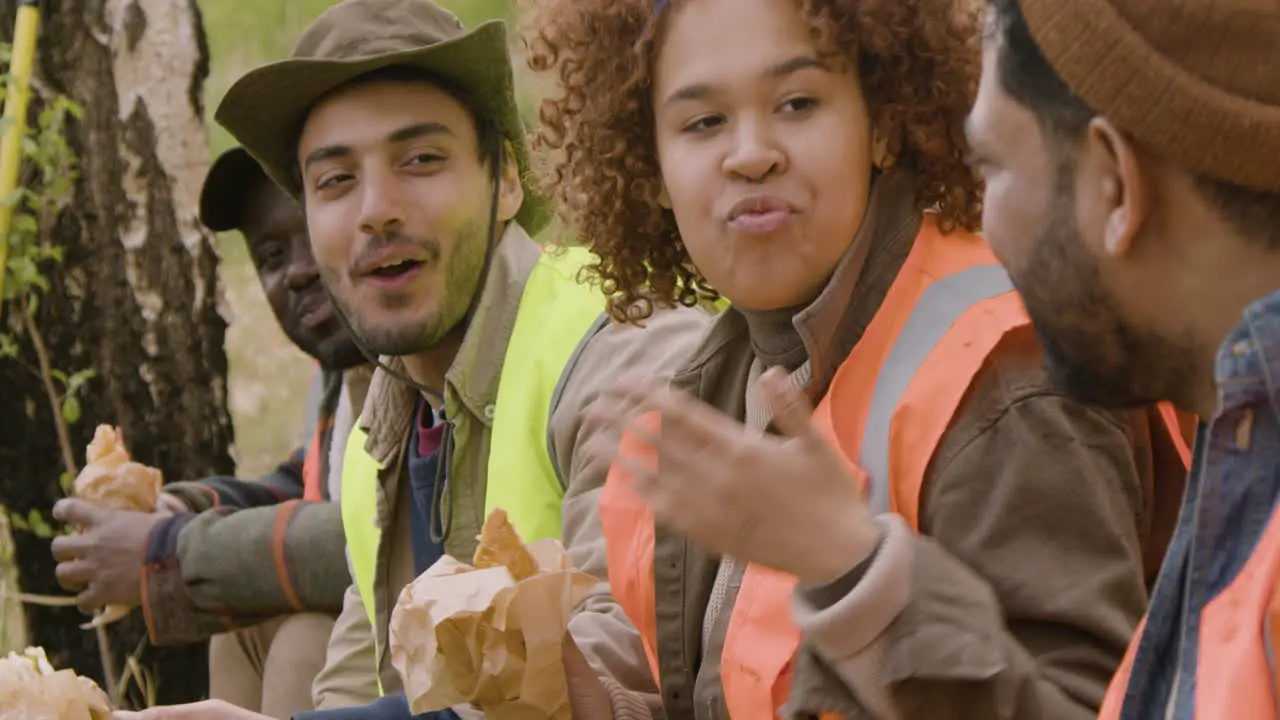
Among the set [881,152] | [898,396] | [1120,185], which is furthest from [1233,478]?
[881,152]

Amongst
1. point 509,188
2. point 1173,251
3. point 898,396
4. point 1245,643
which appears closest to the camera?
point 1245,643

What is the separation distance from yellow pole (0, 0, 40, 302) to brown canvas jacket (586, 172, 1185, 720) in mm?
3502

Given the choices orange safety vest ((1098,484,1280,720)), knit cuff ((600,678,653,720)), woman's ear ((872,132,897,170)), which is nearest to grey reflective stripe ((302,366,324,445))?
knit cuff ((600,678,653,720))

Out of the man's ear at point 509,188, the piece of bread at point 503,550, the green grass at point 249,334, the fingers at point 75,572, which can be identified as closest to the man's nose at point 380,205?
the man's ear at point 509,188

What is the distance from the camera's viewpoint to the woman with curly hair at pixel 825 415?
198 centimetres

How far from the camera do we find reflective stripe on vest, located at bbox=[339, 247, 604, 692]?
3285 millimetres

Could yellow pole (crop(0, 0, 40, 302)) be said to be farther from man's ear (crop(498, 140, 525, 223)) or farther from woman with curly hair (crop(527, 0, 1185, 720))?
woman with curly hair (crop(527, 0, 1185, 720))

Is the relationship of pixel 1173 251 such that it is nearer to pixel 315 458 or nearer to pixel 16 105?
pixel 315 458

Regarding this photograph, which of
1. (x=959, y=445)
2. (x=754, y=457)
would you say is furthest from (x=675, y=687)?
(x=754, y=457)

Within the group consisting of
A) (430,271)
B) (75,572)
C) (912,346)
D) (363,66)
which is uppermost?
(363,66)

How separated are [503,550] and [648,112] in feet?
2.20

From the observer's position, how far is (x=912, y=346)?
2.35 metres

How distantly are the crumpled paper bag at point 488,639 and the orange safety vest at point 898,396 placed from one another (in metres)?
0.26

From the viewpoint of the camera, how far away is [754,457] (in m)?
1.91
